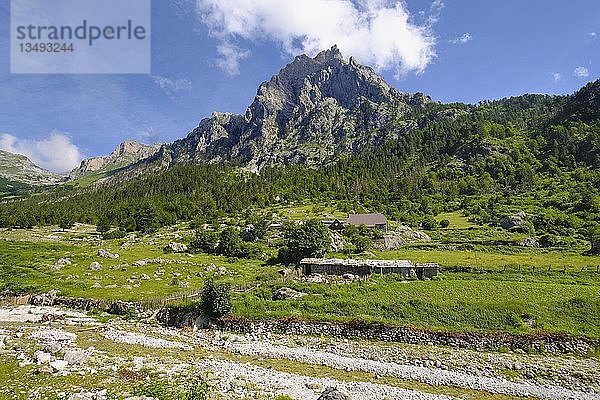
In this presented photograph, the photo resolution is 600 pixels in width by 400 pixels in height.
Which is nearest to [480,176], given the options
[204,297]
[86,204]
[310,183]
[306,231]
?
[310,183]

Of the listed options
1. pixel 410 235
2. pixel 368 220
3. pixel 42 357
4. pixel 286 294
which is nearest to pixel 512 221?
pixel 410 235

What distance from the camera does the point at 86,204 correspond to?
188875mm

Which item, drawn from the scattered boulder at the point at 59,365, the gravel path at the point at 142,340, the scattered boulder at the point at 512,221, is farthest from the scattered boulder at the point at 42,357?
the scattered boulder at the point at 512,221

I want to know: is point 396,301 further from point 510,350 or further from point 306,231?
point 306,231

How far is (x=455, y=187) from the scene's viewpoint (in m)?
148

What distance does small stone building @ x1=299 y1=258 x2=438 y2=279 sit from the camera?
163ft

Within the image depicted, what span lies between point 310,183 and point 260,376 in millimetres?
149572

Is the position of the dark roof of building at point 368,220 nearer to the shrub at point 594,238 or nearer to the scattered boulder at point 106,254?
the shrub at point 594,238

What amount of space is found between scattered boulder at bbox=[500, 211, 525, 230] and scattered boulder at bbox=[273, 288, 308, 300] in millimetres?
75345

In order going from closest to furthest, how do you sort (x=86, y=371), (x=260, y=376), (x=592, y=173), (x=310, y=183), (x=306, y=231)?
(x=86, y=371) < (x=260, y=376) < (x=306, y=231) < (x=592, y=173) < (x=310, y=183)

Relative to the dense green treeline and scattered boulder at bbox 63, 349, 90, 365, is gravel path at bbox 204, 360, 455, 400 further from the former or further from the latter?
the dense green treeline

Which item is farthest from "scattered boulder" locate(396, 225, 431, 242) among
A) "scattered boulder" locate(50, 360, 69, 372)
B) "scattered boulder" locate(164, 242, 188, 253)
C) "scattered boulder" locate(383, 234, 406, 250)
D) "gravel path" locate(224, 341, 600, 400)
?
"scattered boulder" locate(50, 360, 69, 372)

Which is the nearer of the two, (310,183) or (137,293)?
(137,293)

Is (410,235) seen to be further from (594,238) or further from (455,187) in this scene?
(455,187)
